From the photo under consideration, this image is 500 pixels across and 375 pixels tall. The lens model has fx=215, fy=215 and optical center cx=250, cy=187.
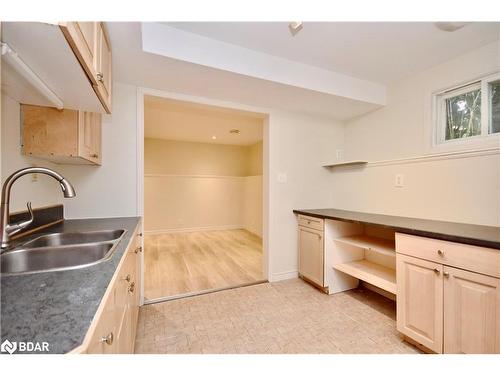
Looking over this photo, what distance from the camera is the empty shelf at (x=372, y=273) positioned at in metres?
1.78

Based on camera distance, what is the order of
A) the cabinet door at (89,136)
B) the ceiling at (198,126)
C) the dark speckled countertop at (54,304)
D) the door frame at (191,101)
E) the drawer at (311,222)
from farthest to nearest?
the ceiling at (198,126) → the drawer at (311,222) → the door frame at (191,101) → the cabinet door at (89,136) → the dark speckled countertop at (54,304)

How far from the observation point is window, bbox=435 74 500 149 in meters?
1.68

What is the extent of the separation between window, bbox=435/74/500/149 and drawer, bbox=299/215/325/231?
4.27 feet

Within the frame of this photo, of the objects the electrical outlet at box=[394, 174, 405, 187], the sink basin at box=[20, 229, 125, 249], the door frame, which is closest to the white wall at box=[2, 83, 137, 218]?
the door frame

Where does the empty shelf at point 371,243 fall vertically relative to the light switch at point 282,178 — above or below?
below

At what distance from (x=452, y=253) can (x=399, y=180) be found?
1.05 meters

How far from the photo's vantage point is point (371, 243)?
2.03 meters

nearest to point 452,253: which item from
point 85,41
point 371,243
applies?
point 371,243

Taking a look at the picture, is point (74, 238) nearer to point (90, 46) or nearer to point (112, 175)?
point (112, 175)

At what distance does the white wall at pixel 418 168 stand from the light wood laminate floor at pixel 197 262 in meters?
1.62

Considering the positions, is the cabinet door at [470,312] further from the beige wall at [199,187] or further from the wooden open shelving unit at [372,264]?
the beige wall at [199,187]

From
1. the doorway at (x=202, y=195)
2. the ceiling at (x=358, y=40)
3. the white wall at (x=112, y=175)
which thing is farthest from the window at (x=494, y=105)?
the white wall at (x=112, y=175)

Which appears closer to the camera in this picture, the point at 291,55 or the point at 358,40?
the point at 358,40

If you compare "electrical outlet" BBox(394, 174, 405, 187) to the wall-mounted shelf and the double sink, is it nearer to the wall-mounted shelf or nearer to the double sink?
the wall-mounted shelf
